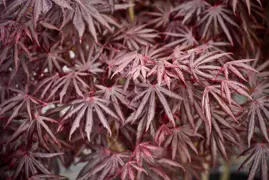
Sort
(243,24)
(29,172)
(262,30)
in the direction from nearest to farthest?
1. (29,172)
2. (243,24)
3. (262,30)

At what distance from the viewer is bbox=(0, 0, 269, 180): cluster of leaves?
5.24 feet

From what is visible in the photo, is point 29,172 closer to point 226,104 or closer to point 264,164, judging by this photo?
point 226,104

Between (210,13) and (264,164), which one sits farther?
(210,13)

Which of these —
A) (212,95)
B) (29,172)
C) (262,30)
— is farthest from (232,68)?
(29,172)

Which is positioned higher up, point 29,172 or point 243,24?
point 243,24

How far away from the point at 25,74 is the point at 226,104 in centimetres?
119

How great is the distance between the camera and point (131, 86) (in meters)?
1.78

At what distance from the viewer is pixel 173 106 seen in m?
1.67

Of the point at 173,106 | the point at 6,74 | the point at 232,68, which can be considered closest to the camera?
the point at 232,68

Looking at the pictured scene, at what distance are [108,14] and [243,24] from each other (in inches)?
31.2

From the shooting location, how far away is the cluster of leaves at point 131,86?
1.60m

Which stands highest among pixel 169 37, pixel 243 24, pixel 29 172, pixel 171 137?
pixel 243 24

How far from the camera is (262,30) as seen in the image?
2.22 m

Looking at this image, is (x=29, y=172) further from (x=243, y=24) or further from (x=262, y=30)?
(x=262, y=30)
